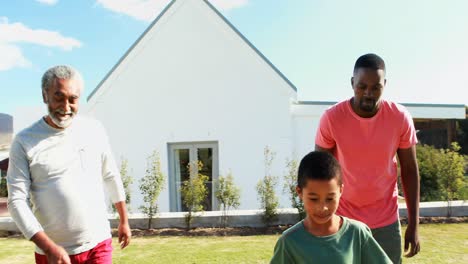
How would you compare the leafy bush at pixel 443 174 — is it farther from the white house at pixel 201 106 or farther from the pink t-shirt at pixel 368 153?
the pink t-shirt at pixel 368 153

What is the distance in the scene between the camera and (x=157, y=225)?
28.6ft

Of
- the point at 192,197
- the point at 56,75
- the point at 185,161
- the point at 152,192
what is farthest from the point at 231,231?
the point at 56,75

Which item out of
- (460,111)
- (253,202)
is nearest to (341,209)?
(253,202)

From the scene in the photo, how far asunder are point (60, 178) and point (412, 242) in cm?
235

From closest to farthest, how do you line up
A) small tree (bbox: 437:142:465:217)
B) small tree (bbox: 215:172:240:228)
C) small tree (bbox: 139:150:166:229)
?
small tree (bbox: 139:150:166:229)
small tree (bbox: 215:172:240:228)
small tree (bbox: 437:142:465:217)

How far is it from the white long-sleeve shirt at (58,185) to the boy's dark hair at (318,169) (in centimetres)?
156

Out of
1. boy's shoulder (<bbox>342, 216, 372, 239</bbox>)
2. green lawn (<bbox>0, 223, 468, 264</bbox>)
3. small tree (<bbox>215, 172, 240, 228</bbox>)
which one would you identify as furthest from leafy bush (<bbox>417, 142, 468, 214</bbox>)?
boy's shoulder (<bbox>342, 216, 372, 239</bbox>)

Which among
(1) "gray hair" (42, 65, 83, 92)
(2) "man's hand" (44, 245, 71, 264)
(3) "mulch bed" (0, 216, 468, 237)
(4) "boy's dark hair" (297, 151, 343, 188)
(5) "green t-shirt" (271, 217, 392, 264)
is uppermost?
(1) "gray hair" (42, 65, 83, 92)

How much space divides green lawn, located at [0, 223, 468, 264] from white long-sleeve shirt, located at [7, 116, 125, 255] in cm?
346

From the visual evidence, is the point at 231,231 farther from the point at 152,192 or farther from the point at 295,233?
the point at 295,233

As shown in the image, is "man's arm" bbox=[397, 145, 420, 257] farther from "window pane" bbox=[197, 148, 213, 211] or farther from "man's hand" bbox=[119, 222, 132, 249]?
"window pane" bbox=[197, 148, 213, 211]

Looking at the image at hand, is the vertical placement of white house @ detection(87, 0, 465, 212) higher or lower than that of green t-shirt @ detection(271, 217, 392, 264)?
higher

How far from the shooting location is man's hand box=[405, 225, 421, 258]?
108 inches

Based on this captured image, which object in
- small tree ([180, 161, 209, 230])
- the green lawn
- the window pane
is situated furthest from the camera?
the window pane
